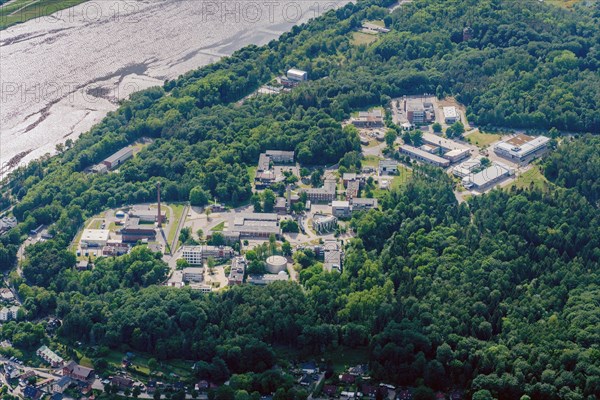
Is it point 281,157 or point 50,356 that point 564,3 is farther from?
point 50,356

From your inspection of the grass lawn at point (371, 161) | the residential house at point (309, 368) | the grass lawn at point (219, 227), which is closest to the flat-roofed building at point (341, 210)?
the grass lawn at point (219, 227)

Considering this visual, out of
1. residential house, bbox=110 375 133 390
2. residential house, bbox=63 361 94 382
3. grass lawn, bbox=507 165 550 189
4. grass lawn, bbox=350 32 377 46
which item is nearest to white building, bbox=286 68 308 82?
grass lawn, bbox=350 32 377 46

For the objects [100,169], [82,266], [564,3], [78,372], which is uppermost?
[564,3]

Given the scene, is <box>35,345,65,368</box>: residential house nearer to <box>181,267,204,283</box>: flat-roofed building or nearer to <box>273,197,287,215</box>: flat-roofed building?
<box>181,267,204,283</box>: flat-roofed building

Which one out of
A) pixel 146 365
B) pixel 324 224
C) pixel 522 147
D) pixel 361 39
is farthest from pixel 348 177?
pixel 361 39

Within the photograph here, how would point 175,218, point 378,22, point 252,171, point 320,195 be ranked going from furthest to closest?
point 378,22 → point 252,171 → point 320,195 → point 175,218

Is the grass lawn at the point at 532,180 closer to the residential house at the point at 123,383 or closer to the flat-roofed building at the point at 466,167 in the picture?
the flat-roofed building at the point at 466,167
